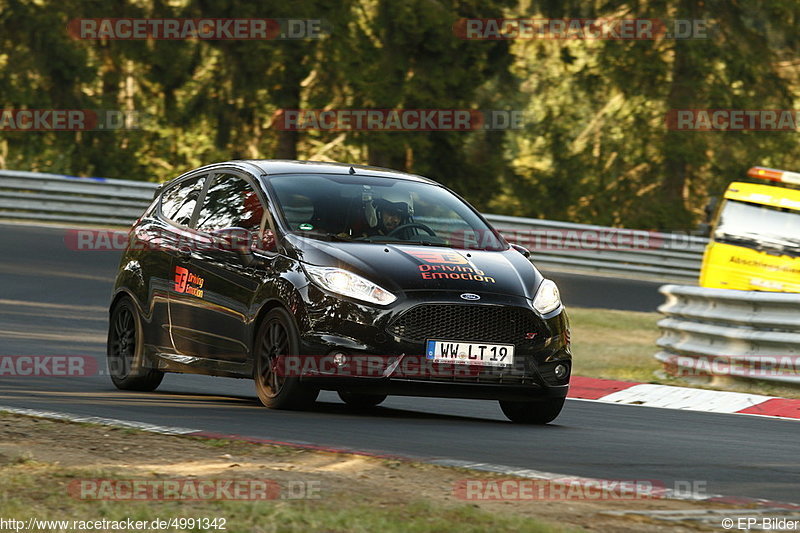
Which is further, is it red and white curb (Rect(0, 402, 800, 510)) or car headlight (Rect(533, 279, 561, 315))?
car headlight (Rect(533, 279, 561, 315))

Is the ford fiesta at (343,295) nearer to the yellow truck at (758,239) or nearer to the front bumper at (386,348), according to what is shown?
the front bumper at (386,348)

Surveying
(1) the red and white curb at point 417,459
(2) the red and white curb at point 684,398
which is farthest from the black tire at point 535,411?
(1) the red and white curb at point 417,459

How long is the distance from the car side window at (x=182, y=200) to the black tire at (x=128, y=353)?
2.49 feet

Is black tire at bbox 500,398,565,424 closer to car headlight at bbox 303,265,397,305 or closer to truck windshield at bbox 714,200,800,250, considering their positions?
car headlight at bbox 303,265,397,305

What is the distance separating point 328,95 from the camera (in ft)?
105

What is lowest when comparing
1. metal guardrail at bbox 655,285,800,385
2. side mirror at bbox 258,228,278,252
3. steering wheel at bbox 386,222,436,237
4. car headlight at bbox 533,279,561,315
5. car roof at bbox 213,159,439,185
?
metal guardrail at bbox 655,285,800,385

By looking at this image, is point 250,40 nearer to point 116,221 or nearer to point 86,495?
point 116,221

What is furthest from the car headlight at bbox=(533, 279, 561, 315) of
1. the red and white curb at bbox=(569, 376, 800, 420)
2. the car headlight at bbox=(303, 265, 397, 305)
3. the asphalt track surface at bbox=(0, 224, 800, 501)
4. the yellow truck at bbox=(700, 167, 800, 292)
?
the yellow truck at bbox=(700, 167, 800, 292)

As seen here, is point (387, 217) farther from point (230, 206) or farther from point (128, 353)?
point (128, 353)

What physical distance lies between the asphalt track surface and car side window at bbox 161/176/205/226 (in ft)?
4.19

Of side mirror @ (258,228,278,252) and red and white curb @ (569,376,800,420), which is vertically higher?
side mirror @ (258,228,278,252)

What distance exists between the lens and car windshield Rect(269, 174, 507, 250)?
30.5 feet

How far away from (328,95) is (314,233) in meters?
23.2

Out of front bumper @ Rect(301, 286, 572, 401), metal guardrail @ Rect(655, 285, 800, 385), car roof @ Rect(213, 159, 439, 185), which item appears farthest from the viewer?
metal guardrail @ Rect(655, 285, 800, 385)
